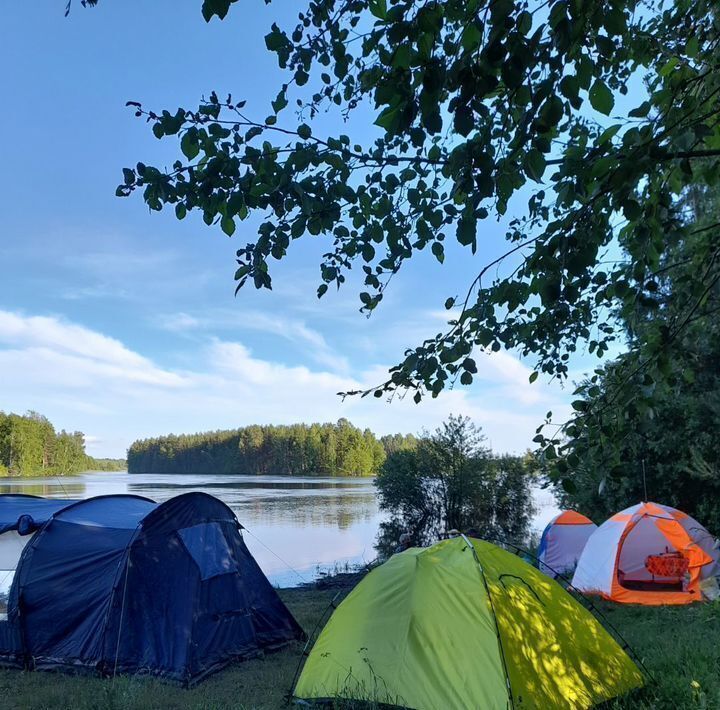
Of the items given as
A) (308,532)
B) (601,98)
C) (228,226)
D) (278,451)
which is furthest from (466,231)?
(278,451)

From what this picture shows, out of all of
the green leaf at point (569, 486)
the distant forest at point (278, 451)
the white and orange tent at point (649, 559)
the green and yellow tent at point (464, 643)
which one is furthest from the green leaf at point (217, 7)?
the distant forest at point (278, 451)

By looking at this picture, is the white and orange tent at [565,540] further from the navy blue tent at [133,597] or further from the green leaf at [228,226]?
the green leaf at [228,226]

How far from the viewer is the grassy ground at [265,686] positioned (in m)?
5.14

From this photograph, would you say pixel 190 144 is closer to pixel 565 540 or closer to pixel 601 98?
pixel 601 98

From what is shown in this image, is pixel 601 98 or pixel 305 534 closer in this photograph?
pixel 601 98

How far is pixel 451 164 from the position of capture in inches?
91.6

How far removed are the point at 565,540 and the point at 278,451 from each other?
84.1m

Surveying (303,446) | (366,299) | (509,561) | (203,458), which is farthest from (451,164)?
(203,458)

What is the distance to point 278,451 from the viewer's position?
312 ft

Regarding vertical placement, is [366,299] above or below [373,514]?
above

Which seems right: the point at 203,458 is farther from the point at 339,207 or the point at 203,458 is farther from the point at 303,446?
the point at 339,207

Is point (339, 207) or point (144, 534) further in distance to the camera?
point (144, 534)

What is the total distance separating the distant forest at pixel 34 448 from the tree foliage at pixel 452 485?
76685mm

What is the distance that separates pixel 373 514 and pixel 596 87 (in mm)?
28730
